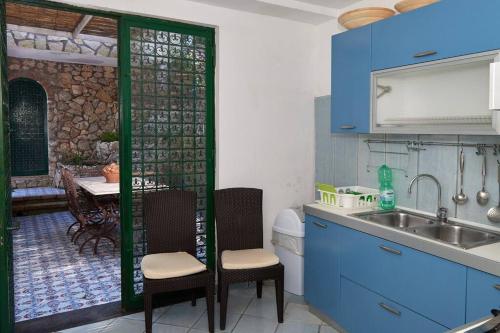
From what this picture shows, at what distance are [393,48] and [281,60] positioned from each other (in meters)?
1.28

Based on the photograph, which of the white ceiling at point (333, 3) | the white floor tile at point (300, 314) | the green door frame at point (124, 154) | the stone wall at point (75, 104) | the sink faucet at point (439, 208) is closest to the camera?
the sink faucet at point (439, 208)

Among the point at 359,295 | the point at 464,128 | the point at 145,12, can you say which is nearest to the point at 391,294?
the point at 359,295

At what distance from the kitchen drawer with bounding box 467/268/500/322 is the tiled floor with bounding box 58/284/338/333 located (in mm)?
1197

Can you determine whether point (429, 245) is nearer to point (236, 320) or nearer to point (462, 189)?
point (462, 189)

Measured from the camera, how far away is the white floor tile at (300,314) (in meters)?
3.01

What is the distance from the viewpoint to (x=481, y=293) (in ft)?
5.98

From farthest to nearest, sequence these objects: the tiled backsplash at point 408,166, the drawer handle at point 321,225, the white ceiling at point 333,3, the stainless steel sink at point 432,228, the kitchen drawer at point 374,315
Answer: the white ceiling at point 333,3 → the drawer handle at point 321,225 → the tiled backsplash at point 408,166 → the stainless steel sink at point 432,228 → the kitchen drawer at point 374,315

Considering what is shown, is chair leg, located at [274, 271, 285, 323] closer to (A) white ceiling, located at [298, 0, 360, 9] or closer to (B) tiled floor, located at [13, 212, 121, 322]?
(B) tiled floor, located at [13, 212, 121, 322]

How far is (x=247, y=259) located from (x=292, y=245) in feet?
2.11

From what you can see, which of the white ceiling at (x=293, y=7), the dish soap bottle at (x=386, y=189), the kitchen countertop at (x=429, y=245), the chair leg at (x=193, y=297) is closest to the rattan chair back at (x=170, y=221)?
the chair leg at (x=193, y=297)

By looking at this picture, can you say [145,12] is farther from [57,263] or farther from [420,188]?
[57,263]

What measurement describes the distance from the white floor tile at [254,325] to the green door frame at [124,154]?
66 cm

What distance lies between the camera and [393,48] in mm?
2562

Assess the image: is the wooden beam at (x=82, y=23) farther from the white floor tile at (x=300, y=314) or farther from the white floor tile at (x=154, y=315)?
the white floor tile at (x=300, y=314)
